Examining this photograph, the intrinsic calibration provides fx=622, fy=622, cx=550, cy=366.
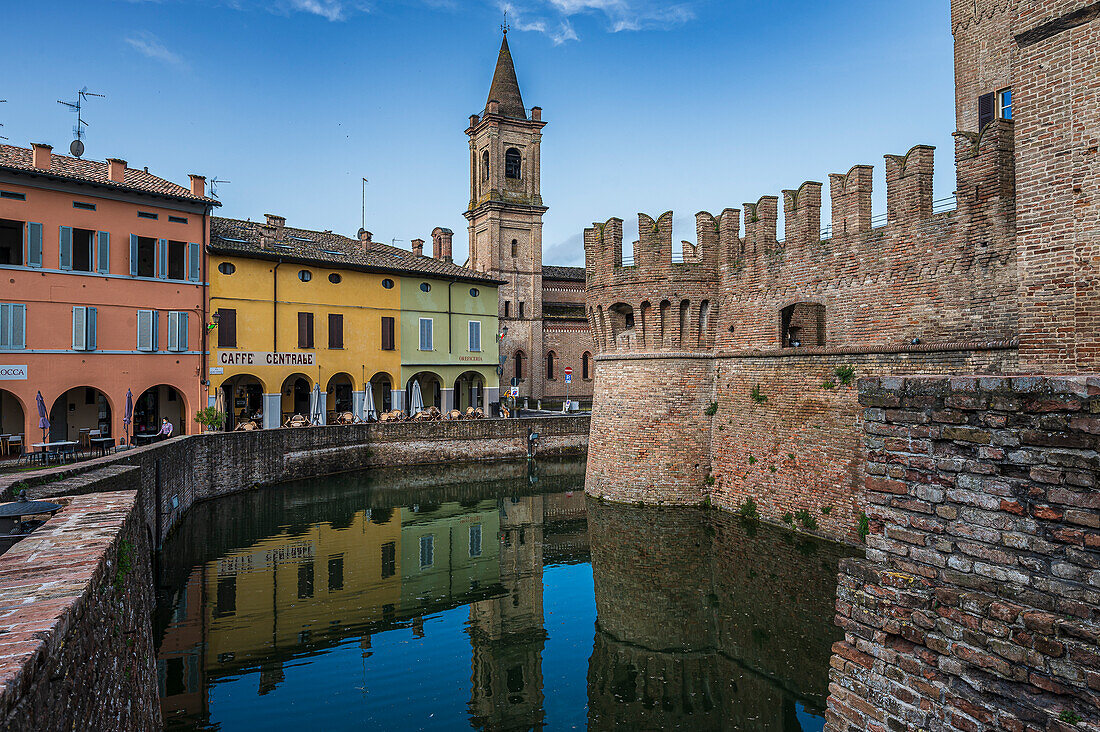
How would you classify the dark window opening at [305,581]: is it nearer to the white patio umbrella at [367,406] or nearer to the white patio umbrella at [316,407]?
the white patio umbrella at [316,407]

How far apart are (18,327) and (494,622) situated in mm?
18620

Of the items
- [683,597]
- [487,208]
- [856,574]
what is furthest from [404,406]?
[856,574]

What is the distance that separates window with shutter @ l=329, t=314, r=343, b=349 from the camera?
2856 centimetres

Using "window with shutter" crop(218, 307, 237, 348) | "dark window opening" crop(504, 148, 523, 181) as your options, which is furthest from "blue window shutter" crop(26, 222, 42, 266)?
"dark window opening" crop(504, 148, 523, 181)

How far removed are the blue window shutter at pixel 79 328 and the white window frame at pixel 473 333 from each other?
56.3 feet

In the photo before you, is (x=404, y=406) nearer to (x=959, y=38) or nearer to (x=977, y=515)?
(x=959, y=38)

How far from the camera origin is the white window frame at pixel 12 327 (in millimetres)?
19333

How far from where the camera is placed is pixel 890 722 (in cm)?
413

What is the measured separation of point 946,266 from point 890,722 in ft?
39.0

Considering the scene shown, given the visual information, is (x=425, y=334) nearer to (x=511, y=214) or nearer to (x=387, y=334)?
(x=387, y=334)

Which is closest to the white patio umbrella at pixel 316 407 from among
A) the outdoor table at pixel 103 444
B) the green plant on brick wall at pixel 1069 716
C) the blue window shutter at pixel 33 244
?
the outdoor table at pixel 103 444

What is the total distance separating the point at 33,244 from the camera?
20.0 metres

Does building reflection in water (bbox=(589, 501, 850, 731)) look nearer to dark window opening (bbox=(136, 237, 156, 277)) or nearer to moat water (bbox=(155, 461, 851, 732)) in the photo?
moat water (bbox=(155, 461, 851, 732))

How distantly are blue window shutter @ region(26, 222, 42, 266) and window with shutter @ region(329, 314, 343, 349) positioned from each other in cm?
1072
